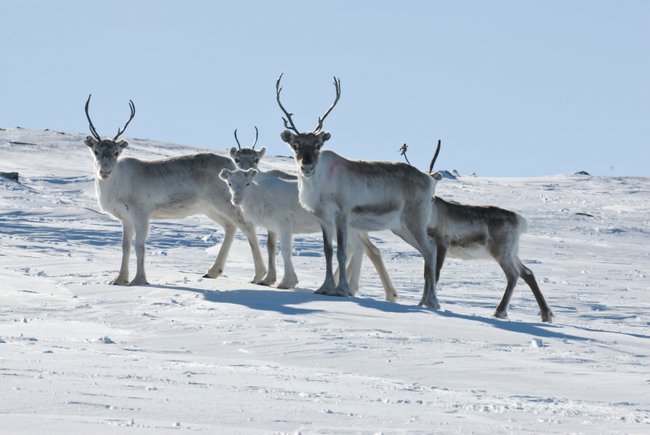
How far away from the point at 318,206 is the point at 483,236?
1993 mm

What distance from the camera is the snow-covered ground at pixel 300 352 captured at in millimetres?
6199

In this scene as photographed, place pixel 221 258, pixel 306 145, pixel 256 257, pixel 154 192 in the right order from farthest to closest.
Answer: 1. pixel 221 258
2. pixel 256 257
3. pixel 154 192
4. pixel 306 145

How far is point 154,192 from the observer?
1484 centimetres

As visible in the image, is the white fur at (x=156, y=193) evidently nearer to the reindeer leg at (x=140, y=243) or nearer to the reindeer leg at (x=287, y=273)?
the reindeer leg at (x=140, y=243)

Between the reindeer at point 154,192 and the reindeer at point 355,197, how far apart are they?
218 centimetres

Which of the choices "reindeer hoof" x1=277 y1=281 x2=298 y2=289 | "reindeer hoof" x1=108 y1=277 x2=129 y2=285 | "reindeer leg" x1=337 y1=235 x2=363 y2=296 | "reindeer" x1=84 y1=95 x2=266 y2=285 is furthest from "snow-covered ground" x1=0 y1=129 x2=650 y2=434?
"reindeer leg" x1=337 y1=235 x2=363 y2=296

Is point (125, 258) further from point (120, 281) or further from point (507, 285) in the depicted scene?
point (507, 285)

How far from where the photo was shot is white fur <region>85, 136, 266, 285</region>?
14.5 metres

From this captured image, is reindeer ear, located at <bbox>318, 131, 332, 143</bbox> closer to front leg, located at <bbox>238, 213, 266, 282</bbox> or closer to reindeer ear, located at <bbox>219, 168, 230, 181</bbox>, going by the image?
reindeer ear, located at <bbox>219, 168, 230, 181</bbox>

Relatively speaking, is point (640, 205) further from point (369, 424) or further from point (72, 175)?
point (369, 424)

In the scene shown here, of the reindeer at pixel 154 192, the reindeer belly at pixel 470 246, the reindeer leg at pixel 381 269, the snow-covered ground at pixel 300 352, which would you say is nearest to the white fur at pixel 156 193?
the reindeer at pixel 154 192

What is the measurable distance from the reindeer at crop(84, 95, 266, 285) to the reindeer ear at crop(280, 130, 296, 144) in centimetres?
229

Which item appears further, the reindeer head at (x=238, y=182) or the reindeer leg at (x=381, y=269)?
the reindeer leg at (x=381, y=269)

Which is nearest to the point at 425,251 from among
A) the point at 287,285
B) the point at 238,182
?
the point at 287,285
